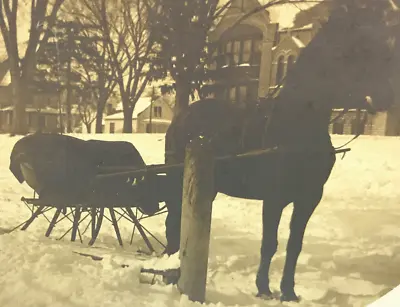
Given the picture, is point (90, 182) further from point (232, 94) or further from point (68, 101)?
point (232, 94)

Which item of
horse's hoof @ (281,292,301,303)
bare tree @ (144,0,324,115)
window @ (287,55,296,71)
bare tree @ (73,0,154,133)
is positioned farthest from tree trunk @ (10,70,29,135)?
horse's hoof @ (281,292,301,303)

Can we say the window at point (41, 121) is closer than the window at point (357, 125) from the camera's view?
Yes

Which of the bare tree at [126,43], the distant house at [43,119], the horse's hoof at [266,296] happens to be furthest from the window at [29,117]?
the horse's hoof at [266,296]

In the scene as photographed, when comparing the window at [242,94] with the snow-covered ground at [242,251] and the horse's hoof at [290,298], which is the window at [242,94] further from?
the horse's hoof at [290,298]

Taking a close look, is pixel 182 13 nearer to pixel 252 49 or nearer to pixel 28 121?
pixel 252 49

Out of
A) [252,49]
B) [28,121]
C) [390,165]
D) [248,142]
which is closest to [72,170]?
[28,121]

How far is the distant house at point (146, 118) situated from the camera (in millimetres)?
1136

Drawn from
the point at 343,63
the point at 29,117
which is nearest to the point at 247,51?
the point at 343,63

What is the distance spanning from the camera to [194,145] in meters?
1.15

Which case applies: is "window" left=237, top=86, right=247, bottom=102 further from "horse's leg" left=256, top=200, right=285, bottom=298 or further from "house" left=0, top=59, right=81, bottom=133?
"house" left=0, top=59, right=81, bottom=133

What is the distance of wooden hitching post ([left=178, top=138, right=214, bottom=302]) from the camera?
114cm

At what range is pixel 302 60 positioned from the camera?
1153 mm

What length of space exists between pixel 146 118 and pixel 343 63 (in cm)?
53

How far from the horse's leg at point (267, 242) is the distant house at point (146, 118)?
0.34 meters
